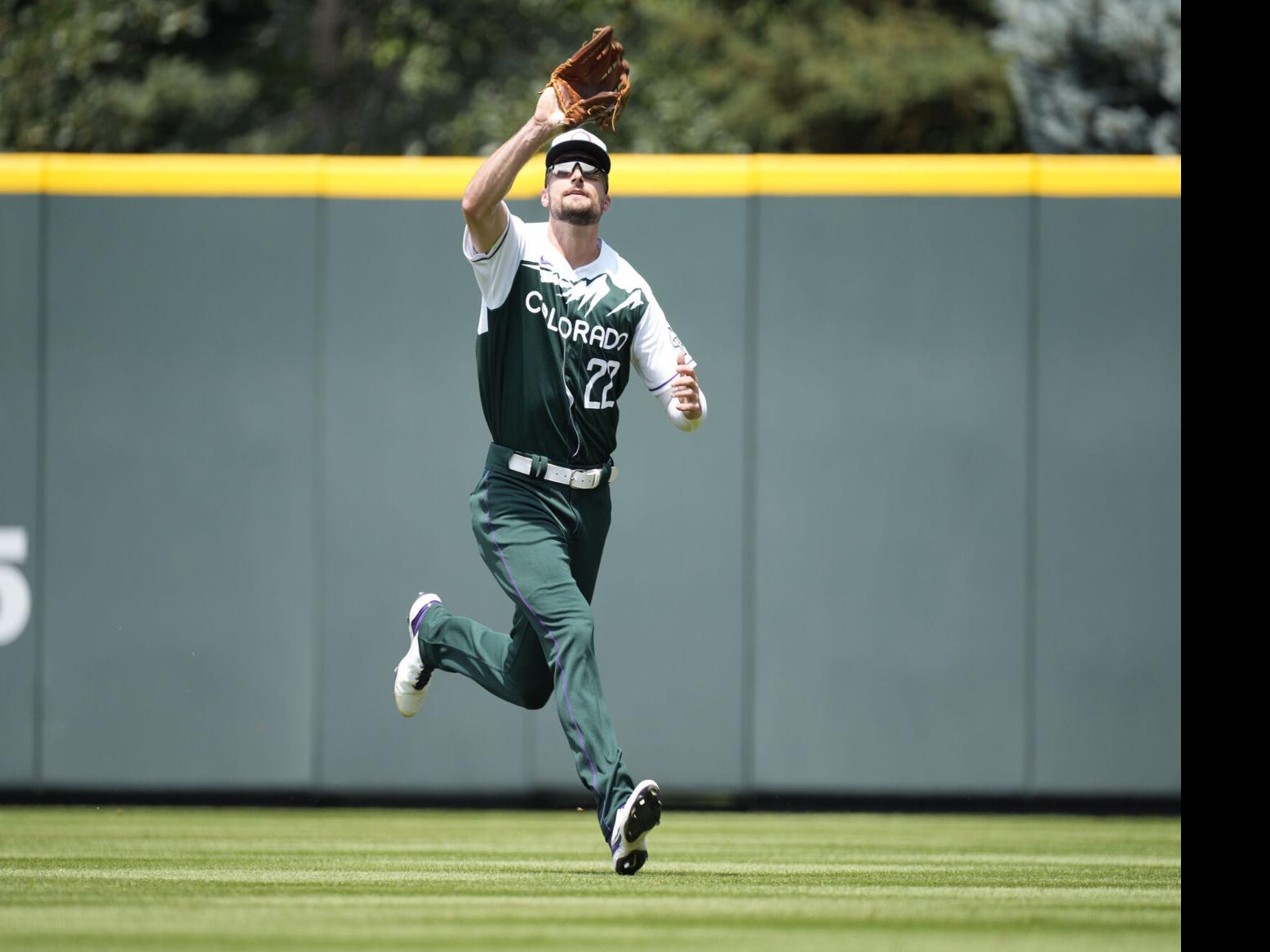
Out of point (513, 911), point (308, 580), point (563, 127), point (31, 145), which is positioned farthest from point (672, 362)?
point (31, 145)

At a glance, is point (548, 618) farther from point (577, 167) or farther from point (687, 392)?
point (577, 167)

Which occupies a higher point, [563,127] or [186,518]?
[563,127]

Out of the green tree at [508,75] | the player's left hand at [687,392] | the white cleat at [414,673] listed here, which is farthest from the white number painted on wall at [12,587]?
the green tree at [508,75]

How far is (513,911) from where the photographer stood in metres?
4.31

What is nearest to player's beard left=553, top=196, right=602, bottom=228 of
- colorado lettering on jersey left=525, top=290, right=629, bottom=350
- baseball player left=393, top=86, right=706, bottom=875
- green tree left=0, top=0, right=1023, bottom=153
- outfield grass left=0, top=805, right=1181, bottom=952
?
baseball player left=393, top=86, right=706, bottom=875

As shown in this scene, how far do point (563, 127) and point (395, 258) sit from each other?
305cm

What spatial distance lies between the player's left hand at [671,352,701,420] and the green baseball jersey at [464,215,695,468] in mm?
131

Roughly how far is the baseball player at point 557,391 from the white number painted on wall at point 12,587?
10.5 ft

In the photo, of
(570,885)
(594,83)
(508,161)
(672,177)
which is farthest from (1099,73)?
(570,885)

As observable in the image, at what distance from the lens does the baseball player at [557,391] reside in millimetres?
5199

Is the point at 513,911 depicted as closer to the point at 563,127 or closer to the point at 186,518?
the point at 563,127

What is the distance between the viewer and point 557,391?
5359 mm

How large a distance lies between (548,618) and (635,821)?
0.66 m

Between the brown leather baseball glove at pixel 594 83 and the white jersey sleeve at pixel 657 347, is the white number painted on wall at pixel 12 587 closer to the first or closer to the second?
the white jersey sleeve at pixel 657 347
